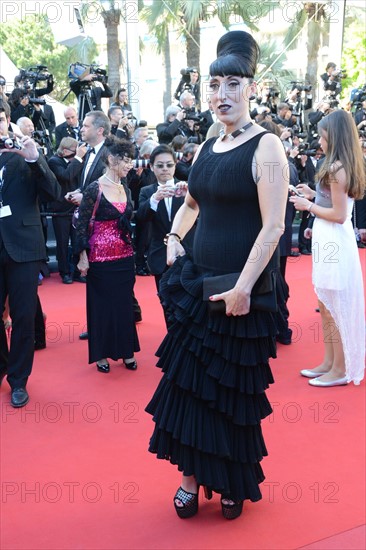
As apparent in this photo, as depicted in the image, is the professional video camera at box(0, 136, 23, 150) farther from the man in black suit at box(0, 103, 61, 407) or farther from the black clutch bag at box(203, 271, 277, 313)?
the black clutch bag at box(203, 271, 277, 313)

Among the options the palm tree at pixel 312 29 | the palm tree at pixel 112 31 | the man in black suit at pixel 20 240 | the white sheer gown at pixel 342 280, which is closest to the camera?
the man in black suit at pixel 20 240

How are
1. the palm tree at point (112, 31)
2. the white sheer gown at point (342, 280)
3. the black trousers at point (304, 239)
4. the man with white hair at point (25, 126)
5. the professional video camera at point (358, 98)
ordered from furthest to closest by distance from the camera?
the palm tree at point (112, 31)
the professional video camera at point (358, 98)
the black trousers at point (304, 239)
the man with white hair at point (25, 126)
the white sheer gown at point (342, 280)

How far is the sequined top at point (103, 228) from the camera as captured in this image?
13.9 ft

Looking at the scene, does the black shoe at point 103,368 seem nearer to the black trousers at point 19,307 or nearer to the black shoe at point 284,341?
the black trousers at point 19,307

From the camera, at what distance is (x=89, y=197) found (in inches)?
167

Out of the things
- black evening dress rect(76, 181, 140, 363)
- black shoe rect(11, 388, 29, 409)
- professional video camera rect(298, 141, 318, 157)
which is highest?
professional video camera rect(298, 141, 318, 157)

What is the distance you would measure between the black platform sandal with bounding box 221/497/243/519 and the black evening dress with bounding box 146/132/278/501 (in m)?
0.06

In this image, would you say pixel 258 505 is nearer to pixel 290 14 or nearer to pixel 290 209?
pixel 290 209

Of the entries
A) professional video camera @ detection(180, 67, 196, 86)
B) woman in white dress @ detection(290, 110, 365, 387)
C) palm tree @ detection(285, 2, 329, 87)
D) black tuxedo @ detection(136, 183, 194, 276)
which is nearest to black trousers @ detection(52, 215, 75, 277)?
black tuxedo @ detection(136, 183, 194, 276)

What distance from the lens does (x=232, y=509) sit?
2.54 meters

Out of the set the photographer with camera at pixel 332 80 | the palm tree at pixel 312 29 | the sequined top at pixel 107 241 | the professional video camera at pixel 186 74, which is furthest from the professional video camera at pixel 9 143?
the palm tree at pixel 312 29

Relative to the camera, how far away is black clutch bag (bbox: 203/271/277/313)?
229 cm

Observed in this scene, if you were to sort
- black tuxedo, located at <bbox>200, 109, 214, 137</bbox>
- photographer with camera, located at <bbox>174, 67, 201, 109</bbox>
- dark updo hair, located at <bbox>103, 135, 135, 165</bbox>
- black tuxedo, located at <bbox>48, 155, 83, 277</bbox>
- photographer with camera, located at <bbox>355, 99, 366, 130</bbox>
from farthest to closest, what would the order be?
photographer with camera, located at <bbox>355, 99, 366, 130</bbox>
photographer with camera, located at <bbox>174, 67, 201, 109</bbox>
black tuxedo, located at <bbox>200, 109, 214, 137</bbox>
black tuxedo, located at <bbox>48, 155, 83, 277</bbox>
dark updo hair, located at <bbox>103, 135, 135, 165</bbox>

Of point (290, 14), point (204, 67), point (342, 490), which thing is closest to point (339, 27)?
point (290, 14)
